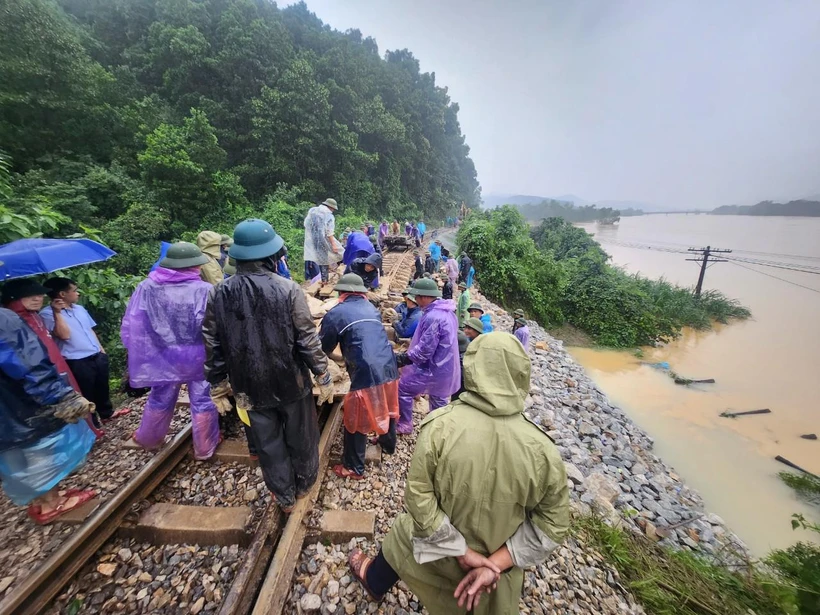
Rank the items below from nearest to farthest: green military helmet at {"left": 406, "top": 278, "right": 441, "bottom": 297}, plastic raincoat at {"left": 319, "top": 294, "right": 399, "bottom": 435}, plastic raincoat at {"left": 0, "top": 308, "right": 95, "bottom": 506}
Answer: plastic raincoat at {"left": 0, "top": 308, "right": 95, "bottom": 506}, plastic raincoat at {"left": 319, "top": 294, "right": 399, "bottom": 435}, green military helmet at {"left": 406, "top": 278, "right": 441, "bottom": 297}

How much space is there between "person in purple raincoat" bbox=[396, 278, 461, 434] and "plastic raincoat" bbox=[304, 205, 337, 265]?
10.6 ft

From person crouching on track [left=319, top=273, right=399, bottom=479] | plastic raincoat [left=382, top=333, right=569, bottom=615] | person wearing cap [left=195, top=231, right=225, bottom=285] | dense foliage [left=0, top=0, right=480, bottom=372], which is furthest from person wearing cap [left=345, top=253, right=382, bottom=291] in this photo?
plastic raincoat [left=382, top=333, right=569, bottom=615]

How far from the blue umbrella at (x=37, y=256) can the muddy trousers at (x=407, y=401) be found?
3.22 metres

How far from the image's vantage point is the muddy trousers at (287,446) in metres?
2.35

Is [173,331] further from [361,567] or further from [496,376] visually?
[496,376]

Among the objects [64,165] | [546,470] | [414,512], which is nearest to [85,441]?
[414,512]

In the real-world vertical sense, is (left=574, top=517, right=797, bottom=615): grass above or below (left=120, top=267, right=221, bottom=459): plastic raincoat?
below

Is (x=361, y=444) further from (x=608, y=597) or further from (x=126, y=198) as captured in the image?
(x=126, y=198)

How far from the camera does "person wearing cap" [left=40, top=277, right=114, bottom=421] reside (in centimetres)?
307

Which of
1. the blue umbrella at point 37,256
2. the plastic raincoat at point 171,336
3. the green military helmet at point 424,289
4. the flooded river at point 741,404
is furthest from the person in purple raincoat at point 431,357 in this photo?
the flooded river at point 741,404

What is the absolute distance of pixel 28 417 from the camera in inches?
86.7

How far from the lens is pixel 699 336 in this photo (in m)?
16.6

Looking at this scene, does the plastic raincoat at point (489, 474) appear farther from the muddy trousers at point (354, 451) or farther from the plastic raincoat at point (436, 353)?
the plastic raincoat at point (436, 353)

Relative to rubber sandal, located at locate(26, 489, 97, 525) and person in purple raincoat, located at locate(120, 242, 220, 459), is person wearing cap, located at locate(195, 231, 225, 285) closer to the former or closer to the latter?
person in purple raincoat, located at locate(120, 242, 220, 459)
